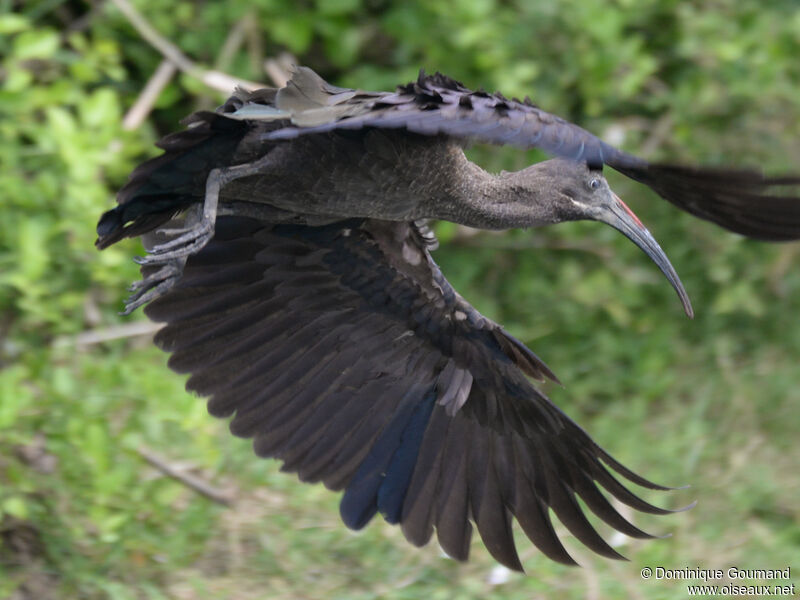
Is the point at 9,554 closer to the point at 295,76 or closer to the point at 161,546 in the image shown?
the point at 161,546

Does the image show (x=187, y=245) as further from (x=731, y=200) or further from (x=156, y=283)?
(x=731, y=200)

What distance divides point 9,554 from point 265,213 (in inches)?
59.9

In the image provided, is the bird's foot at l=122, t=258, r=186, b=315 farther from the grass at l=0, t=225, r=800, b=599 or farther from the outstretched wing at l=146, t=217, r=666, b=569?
the grass at l=0, t=225, r=800, b=599

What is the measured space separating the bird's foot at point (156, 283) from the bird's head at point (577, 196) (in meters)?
1.24

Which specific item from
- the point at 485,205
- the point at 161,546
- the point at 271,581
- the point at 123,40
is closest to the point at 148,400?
the point at 161,546

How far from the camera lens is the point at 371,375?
4484mm

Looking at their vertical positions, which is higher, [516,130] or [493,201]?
[493,201]

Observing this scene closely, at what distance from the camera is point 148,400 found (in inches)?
182

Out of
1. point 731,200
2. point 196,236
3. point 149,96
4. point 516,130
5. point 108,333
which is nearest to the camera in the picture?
point 516,130

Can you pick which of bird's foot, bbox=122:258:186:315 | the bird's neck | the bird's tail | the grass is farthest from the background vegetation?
the bird's tail

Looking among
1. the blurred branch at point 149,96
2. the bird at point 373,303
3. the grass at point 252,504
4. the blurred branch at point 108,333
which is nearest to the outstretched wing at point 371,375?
the bird at point 373,303

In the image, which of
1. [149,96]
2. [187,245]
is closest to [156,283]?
[187,245]

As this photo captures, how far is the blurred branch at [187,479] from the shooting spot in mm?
4496

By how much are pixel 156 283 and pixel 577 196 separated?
58.9 inches
